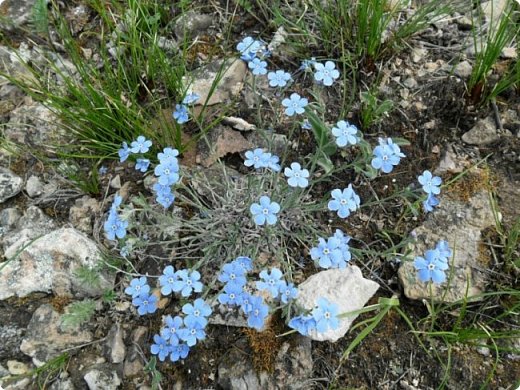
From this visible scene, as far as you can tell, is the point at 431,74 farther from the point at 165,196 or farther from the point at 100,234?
the point at 100,234

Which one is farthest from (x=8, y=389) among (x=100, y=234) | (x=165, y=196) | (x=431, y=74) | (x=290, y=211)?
(x=431, y=74)

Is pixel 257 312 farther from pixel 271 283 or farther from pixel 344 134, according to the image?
pixel 344 134

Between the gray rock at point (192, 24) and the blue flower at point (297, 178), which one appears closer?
the blue flower at point (297, 178)

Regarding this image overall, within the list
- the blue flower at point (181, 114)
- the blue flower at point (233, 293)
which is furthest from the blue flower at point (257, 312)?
the blue flower at point (181, 114)

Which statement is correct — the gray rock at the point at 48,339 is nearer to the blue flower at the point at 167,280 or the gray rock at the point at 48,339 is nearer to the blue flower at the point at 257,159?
the blue flower at the point at 167,280

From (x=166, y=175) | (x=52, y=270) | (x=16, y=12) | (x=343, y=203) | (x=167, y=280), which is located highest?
(x=16, y=12)

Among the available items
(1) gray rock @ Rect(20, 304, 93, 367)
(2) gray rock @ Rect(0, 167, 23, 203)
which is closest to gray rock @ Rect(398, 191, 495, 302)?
(1) gray rock @ Rect(20, 304, 93, 367)

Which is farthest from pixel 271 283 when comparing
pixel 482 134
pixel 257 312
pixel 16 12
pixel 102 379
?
pixel 16 12
